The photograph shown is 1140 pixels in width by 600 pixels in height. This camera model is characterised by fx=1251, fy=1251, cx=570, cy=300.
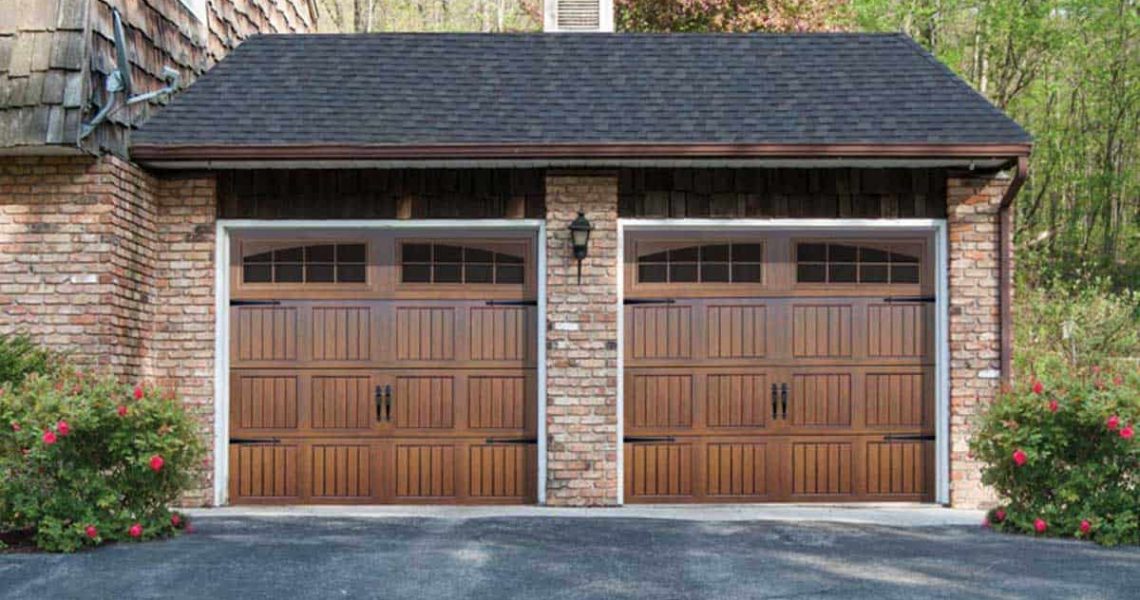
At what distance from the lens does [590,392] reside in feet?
32.8

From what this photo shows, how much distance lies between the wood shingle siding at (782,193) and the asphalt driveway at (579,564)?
2712 mm

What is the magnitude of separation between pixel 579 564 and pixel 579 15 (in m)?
6.98

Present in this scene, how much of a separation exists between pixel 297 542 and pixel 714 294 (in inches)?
161

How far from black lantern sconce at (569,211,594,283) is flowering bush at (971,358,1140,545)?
3299mm

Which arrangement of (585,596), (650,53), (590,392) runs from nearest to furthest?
(585,596), (590,392), (650,53)

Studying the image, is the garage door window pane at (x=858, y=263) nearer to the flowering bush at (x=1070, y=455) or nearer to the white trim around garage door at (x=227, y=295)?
the flowering bush at (x=1070, y=455)

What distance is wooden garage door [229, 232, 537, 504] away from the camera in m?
10.3

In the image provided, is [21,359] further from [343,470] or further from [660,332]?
[660,332]

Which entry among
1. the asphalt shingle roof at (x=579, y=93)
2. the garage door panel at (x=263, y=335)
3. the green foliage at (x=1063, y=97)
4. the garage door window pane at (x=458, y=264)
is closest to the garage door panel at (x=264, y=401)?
the garage door panel at (x=263, y=335)

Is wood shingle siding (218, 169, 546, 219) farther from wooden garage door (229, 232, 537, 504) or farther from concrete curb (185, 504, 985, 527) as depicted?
concrete curb (185, 504, 985, 527)

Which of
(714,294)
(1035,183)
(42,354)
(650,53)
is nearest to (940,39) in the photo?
(1035,183)

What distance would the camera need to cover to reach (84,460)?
779 centimetres

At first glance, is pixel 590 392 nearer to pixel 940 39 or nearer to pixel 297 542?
pixel 297 542

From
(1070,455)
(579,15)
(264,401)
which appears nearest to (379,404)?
(264,401)
